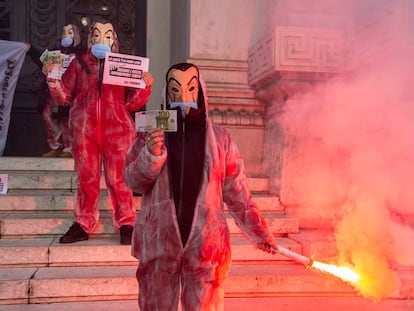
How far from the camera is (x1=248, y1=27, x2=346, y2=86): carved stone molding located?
5.23 metres

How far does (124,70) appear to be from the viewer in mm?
4195

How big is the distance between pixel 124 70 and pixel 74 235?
1.56 m

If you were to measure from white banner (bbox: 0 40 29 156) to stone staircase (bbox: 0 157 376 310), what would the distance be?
6.77 ft

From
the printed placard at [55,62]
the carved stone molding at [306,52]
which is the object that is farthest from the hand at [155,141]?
the carved stone molding at [306,52]

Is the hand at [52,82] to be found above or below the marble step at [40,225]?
above

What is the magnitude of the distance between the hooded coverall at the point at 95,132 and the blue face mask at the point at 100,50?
100 mm

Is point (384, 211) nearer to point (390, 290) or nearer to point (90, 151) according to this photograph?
point (390, 290)

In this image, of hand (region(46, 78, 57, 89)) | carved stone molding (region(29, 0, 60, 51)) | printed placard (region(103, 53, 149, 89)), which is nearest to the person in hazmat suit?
carved stone molding (region(29, 0, 60, 51))

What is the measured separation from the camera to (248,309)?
12.8 feet

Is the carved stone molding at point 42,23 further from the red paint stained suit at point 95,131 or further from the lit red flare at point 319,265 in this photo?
the lit red flare at point 319,265

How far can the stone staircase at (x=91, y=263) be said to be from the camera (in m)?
3.98

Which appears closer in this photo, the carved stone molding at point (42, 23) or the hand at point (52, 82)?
the hand at point (52, 82)

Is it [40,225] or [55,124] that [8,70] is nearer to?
[55,124]

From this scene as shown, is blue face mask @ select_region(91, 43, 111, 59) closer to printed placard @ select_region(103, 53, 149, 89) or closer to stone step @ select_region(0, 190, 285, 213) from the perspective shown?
printed placard @ select_region(103, 53, 149, 89)
